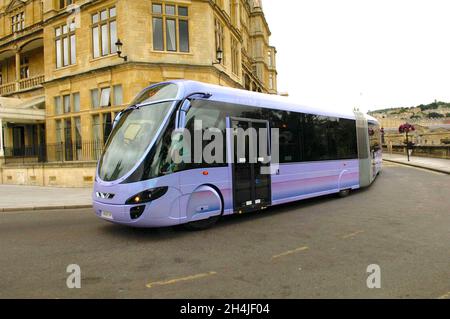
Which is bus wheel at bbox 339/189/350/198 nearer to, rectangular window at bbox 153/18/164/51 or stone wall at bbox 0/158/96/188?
stone wall at bbox 0/158/96/188

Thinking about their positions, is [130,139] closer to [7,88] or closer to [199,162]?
[199,162]

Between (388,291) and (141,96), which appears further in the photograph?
(141,96)

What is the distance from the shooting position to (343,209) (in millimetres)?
9508

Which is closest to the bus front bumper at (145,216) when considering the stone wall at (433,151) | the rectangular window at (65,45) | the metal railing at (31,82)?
the rectangular window at (65,45)

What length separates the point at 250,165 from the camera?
827 centimetres

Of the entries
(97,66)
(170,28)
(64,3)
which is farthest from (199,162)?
(64,3)

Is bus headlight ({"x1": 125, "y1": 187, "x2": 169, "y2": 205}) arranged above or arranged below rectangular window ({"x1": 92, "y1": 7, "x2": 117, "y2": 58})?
below

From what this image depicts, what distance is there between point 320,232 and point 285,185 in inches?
98.0

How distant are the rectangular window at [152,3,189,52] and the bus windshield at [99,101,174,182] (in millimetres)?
12447

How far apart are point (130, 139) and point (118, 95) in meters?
13.1

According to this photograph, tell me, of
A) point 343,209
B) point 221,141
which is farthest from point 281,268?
point 343,209

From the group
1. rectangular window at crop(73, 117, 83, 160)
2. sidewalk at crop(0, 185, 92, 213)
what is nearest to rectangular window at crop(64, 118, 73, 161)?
rectangular window at crop(73, 117, 83, 160)

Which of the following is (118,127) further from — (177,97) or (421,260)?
(421,260)

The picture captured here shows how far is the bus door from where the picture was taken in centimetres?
796
